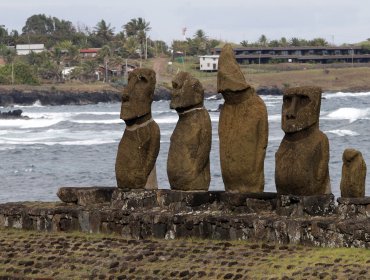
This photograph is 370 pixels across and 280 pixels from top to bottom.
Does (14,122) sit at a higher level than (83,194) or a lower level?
lower

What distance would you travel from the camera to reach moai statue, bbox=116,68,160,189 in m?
19.7

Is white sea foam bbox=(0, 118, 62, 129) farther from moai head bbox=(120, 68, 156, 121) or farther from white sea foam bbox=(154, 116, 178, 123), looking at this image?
moai head bbox=(120, 68, 156, 121)

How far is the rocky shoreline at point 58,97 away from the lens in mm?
119125

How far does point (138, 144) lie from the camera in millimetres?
19688

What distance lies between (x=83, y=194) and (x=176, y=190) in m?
1.78

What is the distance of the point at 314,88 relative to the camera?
1761 centimetres

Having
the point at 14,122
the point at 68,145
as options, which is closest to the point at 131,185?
the point at 68,145

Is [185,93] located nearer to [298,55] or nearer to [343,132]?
[343,132]

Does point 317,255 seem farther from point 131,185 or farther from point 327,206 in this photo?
point 131,185

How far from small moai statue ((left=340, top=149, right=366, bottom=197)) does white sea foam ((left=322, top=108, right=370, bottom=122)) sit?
58.8 m

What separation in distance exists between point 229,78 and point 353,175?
2395 mm

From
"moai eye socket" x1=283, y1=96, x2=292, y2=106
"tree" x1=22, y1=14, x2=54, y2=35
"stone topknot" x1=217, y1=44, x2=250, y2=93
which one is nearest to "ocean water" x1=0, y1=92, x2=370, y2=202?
"stone topknot" x1=217, y1=44, x2=250, y2=93

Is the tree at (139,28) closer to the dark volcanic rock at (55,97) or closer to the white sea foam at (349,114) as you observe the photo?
the dark volcanic rock at (55,97)

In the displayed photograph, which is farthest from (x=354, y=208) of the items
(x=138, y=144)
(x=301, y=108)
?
(x=138, y=144)
